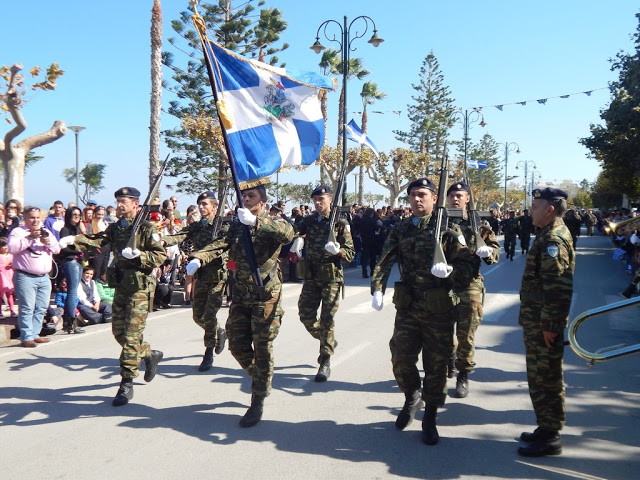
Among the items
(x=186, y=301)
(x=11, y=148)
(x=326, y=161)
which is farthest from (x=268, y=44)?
(x=186, y=301)

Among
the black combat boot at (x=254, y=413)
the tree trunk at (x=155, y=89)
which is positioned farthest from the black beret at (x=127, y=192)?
the tree trunk at (x=155, y=89)

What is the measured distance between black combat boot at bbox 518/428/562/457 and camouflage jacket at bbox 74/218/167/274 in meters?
3.68

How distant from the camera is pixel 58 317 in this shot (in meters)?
8.38

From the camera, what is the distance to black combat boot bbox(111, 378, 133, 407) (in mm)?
5129

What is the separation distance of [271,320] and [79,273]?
16.6 ft

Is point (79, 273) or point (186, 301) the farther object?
point (186, 301)

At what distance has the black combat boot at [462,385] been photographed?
5371mm

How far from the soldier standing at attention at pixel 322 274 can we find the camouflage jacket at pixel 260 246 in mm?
1052

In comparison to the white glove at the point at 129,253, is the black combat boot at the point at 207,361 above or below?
below

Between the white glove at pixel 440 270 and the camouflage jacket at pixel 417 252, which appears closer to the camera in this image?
the white glove at pixel 440 270

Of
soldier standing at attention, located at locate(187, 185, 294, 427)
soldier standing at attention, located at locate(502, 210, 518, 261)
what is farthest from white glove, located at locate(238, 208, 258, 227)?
soldier standing at attention, located at locate(502, 210, 518, 261)

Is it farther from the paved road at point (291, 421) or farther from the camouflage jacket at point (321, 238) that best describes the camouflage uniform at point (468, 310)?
the camouflage jacket at point (321, 238)

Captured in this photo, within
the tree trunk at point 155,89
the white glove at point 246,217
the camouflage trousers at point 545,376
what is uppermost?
the tree trunk at point 155,89

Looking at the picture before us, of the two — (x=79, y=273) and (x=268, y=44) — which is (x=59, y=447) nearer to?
(x=79, y=273)
